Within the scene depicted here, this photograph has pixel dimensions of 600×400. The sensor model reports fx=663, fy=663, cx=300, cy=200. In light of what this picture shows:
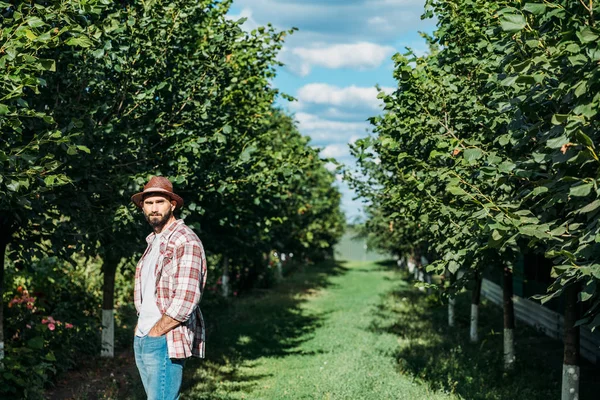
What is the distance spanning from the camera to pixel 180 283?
471cm

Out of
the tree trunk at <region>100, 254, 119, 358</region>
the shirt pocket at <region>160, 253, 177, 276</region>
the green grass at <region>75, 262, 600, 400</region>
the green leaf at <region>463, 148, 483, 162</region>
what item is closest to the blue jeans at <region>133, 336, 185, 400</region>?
the shirt pocket at <region>160, 253, 177, 276</region>

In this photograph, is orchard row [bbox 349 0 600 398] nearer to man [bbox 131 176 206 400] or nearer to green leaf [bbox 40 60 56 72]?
man [bbox 131 176 206 400]

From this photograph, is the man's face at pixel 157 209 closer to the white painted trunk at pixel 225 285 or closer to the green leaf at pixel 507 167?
the green leaf at pixel 507 167

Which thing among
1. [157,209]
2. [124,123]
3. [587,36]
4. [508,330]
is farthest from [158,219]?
[508,330]

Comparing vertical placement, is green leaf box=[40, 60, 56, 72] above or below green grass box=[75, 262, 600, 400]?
above

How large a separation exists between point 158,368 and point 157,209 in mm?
1180

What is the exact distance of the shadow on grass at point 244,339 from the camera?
1055cm

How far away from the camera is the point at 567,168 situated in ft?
16.5

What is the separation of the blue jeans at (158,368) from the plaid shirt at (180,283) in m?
0.08

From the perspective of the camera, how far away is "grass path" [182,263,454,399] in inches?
386

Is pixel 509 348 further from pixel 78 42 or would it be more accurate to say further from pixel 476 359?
pixel 78 42

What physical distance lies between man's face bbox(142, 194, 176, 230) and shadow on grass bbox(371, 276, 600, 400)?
595cm

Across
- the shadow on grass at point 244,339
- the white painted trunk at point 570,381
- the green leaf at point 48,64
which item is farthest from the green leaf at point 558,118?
the shadow on grass at point 244,339

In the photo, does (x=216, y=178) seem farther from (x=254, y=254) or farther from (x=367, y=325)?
(x=367, y=325)
